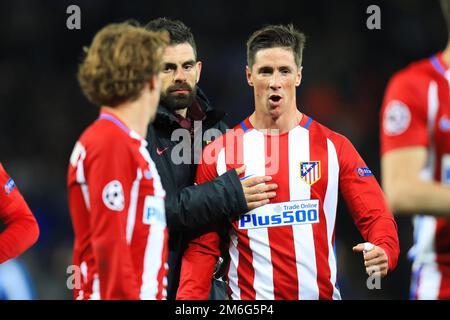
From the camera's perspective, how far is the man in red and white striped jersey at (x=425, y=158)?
271 cm

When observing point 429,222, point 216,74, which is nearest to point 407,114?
point 429,222

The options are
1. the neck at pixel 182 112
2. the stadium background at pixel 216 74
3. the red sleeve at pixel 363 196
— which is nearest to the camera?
the red sleeve at pixel 363 196

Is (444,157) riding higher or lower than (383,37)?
lower

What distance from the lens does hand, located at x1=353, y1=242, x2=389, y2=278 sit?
12.3 feet

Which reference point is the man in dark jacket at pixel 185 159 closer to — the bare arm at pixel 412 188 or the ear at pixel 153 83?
the ear at pixel 153 83

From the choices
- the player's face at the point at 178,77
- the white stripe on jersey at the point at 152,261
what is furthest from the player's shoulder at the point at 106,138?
the player's face at the point at 178,77

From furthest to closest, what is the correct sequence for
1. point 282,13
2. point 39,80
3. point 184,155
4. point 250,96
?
point 282,13
point 39,80
point 250,96
point 184,155

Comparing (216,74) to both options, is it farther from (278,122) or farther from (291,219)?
(291,219)

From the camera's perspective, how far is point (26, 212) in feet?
13.3

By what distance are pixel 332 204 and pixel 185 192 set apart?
2.34 feet

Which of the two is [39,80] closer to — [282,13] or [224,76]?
[224,76]

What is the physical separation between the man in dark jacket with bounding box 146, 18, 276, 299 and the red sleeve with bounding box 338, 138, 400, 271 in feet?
1.28
